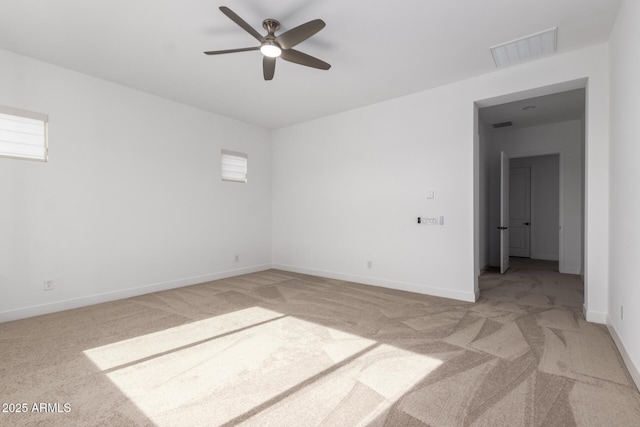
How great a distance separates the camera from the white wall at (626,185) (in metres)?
2.21

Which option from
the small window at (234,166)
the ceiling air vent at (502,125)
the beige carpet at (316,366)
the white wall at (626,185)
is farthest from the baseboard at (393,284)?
the ceiling air vent at (502,125)

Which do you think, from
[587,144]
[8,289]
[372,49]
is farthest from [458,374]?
[8,289]

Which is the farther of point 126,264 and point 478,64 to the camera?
point 126,264

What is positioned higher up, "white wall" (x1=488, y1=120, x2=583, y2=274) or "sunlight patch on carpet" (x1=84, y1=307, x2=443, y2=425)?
"white wall" (x1=488, y1=120, x2=583, y2=274)

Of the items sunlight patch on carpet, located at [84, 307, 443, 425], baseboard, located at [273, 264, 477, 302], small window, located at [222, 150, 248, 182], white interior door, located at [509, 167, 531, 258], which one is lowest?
sunlight patch on carpet, located at [84, 307, 443, 425]

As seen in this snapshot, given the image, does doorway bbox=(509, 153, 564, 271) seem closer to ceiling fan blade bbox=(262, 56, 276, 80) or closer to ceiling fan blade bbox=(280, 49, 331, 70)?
ceiling fan blade bbox=(280, 49, 331, 70)

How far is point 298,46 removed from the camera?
3385mm

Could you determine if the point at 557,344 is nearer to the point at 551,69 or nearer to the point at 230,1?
the point at 551,69

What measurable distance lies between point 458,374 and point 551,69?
141 inches

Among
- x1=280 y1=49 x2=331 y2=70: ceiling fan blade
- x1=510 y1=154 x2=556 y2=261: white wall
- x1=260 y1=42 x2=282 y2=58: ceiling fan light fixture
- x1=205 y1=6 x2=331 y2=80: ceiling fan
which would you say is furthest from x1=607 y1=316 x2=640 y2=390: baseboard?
x1=510 y1=154 x2=556 y2=261: white wall

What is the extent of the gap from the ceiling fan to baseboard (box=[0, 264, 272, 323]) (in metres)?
3.49

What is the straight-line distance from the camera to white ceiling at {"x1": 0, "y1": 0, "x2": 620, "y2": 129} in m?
2.71

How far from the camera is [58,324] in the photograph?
10.9ft

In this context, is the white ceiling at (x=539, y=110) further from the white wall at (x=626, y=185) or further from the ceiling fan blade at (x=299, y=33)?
the ceiling fan blade at (x=299, y=33)
